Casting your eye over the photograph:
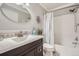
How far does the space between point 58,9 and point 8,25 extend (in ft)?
5.84

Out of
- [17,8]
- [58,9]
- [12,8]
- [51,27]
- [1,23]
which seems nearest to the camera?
[1,23]

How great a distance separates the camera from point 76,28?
2.28 meters

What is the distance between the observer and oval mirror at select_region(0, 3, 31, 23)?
1.28m

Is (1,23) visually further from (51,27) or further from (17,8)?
(51,27)

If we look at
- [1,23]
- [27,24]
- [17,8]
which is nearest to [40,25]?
[27,24]

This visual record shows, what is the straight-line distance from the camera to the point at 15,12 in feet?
4.72

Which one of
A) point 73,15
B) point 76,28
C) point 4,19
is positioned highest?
point 73,15

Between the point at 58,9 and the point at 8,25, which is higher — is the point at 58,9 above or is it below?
above

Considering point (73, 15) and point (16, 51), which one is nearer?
point (16, 51)

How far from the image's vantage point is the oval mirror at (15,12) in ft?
4.21

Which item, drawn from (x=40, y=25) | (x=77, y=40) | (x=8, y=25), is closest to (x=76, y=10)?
(x=77, y=40)

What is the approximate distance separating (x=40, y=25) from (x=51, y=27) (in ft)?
2.34

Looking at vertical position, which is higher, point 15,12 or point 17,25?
point 15,12

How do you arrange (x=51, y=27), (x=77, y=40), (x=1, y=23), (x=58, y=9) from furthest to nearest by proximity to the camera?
(x=58, y=9) < (x=51, y=27) < (x=77, y=40) < (x=1, y=23)
